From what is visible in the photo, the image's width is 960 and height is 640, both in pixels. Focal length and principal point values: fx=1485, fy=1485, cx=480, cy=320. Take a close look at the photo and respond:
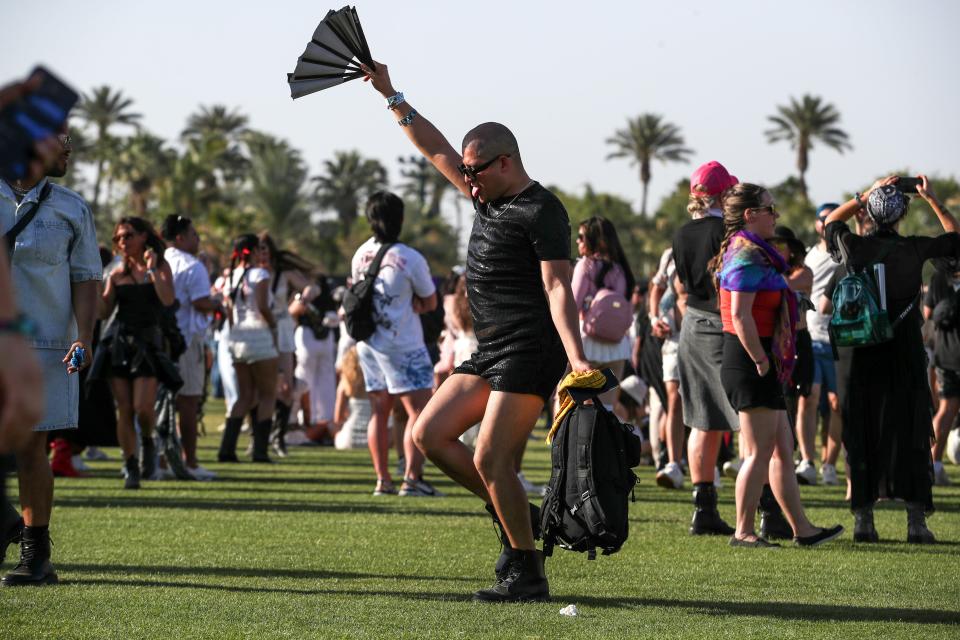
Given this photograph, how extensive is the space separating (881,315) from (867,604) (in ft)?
8.71

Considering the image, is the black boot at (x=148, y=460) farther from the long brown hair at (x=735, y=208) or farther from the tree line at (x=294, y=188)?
the tree line at (x=294, y=188)

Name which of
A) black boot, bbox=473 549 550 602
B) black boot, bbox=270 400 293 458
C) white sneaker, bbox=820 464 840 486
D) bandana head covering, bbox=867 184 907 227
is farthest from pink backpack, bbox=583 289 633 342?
black boot, bbox=270 400 293 458

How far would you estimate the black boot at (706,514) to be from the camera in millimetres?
9367

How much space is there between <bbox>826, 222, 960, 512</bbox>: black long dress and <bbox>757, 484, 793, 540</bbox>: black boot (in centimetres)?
46

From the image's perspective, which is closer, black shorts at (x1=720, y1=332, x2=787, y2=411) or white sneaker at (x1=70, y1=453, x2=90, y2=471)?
black shorts at (x1=720, y1=332, x2=787, y2=411)

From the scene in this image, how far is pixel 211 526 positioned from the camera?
950 cm

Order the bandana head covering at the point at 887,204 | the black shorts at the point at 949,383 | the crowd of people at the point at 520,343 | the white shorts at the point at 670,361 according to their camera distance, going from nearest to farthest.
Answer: the crowd of people at the point at 520,343
the bandana head covering at the point at 887,204
the white shorts at the point at 670,361
the black shorts at the point at 949,383

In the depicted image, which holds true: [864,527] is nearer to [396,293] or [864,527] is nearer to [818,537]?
[818,537]

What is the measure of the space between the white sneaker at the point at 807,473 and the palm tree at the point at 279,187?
60061 mm

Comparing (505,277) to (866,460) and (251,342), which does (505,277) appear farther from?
(251,342)

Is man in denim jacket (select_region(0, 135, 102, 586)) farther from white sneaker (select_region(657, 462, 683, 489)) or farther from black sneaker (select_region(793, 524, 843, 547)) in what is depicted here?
white sneaker (select_region(657, 462, 683, 489))

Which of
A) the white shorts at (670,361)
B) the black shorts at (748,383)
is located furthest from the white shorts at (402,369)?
the black shorts at (748,383)

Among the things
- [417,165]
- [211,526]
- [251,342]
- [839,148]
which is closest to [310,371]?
[251,342]

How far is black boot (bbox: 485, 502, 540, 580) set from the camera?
21.8 feet
